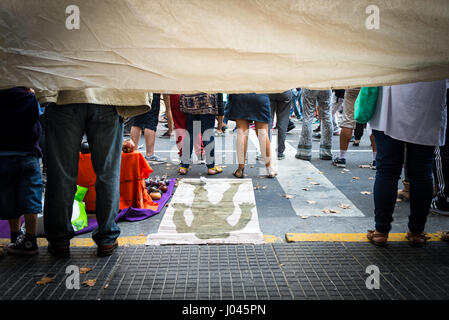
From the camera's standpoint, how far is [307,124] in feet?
24.7

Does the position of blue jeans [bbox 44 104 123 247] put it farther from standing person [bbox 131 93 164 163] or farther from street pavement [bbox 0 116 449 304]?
A: standing person [bbox 131 93 164 163]

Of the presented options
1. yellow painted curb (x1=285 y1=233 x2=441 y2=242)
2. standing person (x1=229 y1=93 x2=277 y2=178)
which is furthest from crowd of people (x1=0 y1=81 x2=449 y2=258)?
standing person (x1=229 y1=93 x2=277 y2=178)

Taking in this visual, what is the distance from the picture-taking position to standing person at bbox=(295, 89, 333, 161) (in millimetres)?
7395

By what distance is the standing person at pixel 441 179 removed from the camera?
13.9 feet

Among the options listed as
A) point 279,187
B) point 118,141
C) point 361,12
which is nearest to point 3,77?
point 118,141

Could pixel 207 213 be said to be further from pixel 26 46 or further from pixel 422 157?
pixel 26 46

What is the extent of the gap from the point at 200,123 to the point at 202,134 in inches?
8.1

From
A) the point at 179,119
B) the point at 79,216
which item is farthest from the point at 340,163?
the point at 79,216

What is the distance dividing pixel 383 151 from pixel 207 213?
2.25 meters

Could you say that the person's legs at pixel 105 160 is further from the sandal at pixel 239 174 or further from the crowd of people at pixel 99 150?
the sandal at pixel 239 174

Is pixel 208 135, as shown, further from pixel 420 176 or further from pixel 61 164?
pixel 420 176

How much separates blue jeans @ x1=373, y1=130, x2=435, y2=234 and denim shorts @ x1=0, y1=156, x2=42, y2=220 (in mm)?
3201

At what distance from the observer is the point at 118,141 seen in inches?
129

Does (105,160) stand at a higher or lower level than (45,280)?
higher
